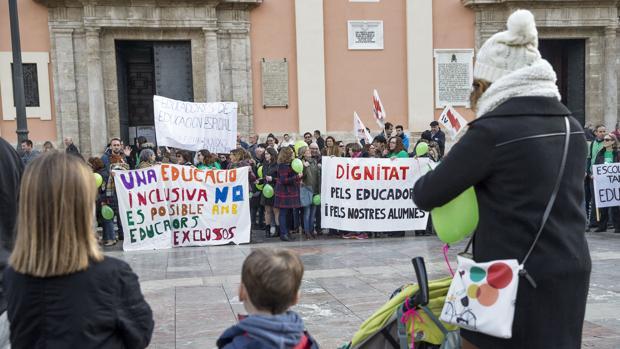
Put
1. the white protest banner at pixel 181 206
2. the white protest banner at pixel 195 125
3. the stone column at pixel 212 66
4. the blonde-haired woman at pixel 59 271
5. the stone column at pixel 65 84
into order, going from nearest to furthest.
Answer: the blonde-haired woman at pixel 59 271 → the white protest banner at pixel 181 206 → the white protest banner at pixel 195 125 → the stone column at pixel 65 84 → the stone column at pixel 212 66

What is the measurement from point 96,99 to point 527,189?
52.6ft

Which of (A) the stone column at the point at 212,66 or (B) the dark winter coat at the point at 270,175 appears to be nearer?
(B) the dark winter coat at the point at 270,175

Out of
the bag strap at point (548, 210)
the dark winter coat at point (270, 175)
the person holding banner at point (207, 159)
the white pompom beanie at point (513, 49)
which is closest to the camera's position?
the bag strap at point (548, 210)

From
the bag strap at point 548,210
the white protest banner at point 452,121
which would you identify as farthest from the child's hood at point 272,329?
the white protest banner at point 452,121

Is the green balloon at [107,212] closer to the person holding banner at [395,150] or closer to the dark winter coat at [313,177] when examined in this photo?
the dark winter coat at [313,177]

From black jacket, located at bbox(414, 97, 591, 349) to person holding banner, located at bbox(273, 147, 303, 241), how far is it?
829 centimetres

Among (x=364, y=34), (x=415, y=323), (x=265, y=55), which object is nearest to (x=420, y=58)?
(x=364, y=34)

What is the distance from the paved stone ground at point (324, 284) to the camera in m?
4.83

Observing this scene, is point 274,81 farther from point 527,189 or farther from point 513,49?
point 527,189

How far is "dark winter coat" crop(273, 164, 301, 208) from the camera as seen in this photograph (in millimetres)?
10477

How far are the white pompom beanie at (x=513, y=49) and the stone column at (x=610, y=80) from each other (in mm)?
18541

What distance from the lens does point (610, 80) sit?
61.8ft

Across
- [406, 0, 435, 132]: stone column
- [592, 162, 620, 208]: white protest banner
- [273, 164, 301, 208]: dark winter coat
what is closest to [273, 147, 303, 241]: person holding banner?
[273, 164, 301, 208]: dark winter coat

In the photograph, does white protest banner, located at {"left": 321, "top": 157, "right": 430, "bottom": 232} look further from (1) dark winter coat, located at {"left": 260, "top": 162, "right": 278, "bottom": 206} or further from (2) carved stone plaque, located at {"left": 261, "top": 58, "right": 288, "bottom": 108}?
(2) carved stone plaque, located at {"left": 261, "top": 58, "right": 288, "bottom": 108}
